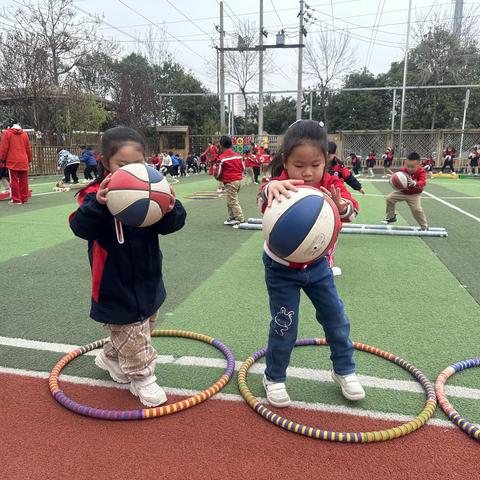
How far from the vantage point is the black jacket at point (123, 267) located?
3.01 m

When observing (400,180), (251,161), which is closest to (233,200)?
(400,180)

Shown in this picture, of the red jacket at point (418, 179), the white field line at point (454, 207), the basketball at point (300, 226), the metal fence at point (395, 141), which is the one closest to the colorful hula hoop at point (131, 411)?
the basketball at point (300, 226)

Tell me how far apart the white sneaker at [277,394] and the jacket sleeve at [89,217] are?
5.34 feet

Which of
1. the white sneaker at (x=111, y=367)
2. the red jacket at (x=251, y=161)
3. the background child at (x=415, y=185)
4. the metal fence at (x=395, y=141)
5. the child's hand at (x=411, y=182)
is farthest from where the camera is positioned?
the metal fence at (x=395, y=141)

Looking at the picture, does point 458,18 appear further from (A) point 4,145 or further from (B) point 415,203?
(A) point 4,145

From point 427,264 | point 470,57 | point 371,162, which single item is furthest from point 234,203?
point 470,57

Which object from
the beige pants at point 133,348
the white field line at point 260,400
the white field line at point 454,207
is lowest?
the white field line at point 454,207

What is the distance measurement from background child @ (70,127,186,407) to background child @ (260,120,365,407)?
77 centimetres

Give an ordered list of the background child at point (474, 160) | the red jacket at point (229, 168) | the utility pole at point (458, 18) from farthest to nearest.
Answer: the utility pole at point (458, 18)
the background child at point (474, 160)
the red jacket at point (229, 168)

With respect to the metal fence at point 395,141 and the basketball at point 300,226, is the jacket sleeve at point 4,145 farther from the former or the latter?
the metal fence at point 395,141

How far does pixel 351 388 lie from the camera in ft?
10.3

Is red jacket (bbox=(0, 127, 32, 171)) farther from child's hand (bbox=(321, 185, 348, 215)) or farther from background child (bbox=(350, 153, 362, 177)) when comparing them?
background child (bbox=(350, 153, 362, 177))

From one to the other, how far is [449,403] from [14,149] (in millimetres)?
12852

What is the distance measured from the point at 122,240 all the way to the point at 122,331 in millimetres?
661
